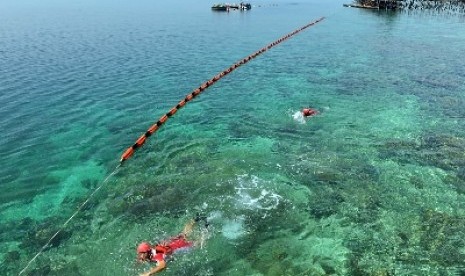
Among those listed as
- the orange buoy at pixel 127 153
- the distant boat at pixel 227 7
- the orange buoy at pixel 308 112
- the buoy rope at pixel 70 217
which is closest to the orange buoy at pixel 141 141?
the orange buoy at pixel 127 153

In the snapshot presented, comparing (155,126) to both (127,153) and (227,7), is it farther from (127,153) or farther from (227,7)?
(227,7)

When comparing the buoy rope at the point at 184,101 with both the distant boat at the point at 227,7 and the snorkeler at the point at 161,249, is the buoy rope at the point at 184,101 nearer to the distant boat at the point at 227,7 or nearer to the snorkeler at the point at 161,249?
the snorkeler at the point at 161,249

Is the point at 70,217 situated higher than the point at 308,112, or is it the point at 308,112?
the point at 308,112

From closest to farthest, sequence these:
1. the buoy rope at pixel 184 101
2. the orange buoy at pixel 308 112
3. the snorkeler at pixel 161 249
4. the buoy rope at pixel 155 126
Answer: the snorkeler at pixel 161 249 < the buoy rope at pixel 155 126 < the buoy rope at pixel 184 101 < the orange buoy at pixel 308 112

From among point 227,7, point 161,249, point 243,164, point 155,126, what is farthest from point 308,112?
point 227,7

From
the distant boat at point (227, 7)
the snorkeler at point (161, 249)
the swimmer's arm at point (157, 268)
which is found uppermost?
the distant boat at point (227, 7)
